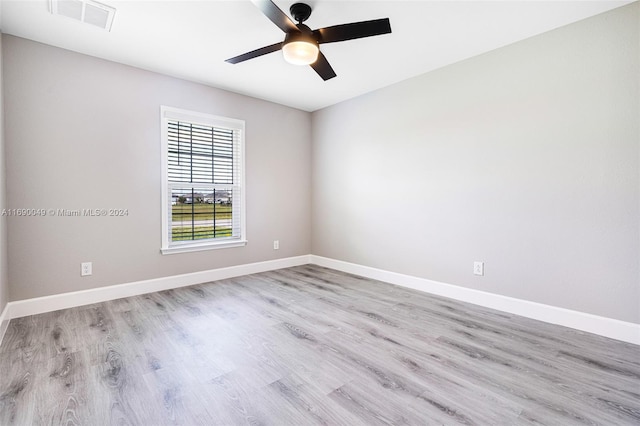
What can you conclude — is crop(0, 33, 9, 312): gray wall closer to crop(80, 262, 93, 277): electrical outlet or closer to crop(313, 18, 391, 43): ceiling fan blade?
crop(80, 262, 93, 277): electrical outlet

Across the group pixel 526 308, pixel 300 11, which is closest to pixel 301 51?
pixel 300 11

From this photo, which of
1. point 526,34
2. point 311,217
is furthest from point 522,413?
point 311,217

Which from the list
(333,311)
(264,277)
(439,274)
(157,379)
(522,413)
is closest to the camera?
(522,413)

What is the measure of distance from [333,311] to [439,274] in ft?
4.40

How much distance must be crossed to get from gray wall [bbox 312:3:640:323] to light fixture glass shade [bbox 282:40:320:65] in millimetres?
1771

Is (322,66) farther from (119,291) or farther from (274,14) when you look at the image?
(119,291)

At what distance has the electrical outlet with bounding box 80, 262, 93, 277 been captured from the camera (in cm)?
300

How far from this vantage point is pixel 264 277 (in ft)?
13.5

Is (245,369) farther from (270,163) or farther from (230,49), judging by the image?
(270,163)

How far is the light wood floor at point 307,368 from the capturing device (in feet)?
4.91

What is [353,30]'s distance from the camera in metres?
2.06

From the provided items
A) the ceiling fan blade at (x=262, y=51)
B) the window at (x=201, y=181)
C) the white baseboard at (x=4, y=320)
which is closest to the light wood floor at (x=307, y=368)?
the white baseboard at (x=4, y=320)

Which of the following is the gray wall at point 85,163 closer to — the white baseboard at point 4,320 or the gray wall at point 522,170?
the white baseboard at point 4,320

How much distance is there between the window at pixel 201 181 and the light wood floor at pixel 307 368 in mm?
1100
